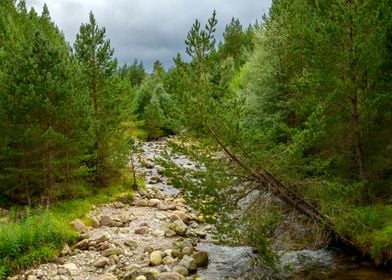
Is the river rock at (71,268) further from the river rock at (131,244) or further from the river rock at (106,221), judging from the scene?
the river rock at (106,221)

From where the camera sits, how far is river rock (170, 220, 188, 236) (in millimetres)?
18125

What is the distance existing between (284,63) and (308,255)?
1227 cm

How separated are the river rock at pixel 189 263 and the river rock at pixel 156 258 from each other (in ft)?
2.85

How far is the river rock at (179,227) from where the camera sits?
18.1m

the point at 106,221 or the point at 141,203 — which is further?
the point at 141,203

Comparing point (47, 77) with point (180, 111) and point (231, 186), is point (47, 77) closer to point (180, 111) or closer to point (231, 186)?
point (180, 111)

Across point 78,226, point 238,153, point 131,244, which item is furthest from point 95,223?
point 238,153

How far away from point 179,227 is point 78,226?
4.41 meters

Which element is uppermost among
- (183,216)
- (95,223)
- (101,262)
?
(183,216)

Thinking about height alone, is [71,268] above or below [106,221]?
below

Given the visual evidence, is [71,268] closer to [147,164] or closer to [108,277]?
[108,277]

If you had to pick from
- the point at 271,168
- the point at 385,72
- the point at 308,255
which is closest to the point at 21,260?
the point at 271,168

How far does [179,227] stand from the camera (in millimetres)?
18391

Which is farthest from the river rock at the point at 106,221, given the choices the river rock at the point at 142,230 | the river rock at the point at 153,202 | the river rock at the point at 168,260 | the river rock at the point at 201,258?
the river rock at the point at 201,258
